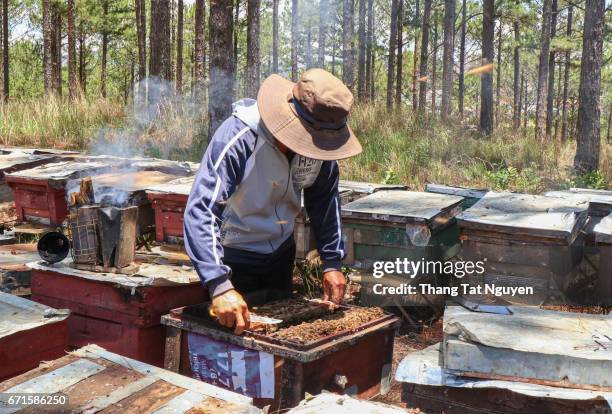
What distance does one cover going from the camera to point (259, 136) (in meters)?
2.76

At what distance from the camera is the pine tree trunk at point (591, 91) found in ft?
29.1

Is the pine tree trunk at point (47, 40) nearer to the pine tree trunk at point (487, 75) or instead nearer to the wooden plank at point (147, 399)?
the pine tree trunk at point (487, 75)

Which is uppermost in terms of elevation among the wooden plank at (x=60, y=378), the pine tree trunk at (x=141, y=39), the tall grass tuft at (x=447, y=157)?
the pine tree trunk at (x=141, y=39)

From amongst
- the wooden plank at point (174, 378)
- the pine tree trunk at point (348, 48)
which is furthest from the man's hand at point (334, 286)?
the pine tree trunk at point (348, 48)

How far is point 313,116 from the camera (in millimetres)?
2682

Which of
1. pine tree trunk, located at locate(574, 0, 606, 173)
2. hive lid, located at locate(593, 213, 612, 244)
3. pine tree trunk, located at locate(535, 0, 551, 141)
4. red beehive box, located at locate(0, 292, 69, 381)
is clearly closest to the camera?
red beehive box, located at locate(0, 292, 69, 381)

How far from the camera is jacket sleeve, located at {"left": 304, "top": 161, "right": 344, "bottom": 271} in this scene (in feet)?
10.6

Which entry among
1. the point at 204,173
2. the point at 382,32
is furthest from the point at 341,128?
the point at 382,32

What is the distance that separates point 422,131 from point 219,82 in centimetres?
443

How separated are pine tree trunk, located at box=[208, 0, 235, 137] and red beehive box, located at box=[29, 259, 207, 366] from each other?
14.1 feet

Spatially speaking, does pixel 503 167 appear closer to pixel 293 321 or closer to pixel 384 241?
pixel 384 241

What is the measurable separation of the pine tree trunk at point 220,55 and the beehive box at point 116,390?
218 inches

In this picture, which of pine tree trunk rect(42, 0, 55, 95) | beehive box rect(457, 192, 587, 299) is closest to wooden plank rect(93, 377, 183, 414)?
beehive box rect(457, 192, 587, 299)

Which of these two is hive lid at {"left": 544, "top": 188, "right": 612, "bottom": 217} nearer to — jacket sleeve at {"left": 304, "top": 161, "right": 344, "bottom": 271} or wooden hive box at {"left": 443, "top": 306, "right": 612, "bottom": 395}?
wooden hive box at {"left": 443, "top": 306, "right": 612, "bottom": 395}
